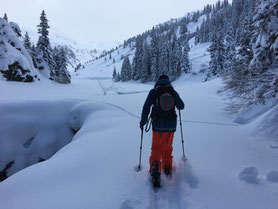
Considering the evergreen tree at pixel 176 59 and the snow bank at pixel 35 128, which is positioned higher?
the evergreen tree at pixel 176 59

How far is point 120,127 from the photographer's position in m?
6.70

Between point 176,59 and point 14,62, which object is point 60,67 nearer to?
point 14,62

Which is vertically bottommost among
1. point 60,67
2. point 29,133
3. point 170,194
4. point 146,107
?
point 29,133

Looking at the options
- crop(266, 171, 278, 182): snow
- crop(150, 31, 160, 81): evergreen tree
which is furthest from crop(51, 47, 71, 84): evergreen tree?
crop(266, 171, 278, 182): snow

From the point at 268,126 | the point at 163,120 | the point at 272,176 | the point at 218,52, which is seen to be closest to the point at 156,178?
the point at 163,120

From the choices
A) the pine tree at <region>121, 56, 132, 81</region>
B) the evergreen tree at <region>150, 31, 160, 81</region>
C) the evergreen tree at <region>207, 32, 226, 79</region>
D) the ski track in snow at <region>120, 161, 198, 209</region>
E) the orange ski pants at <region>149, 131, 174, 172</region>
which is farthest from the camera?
the pine tree at <region>121, 56, 132, 81</region>

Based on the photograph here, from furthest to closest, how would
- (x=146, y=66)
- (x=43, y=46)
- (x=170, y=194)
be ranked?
1. (x=146, y=66)
2. (x=43, y=46)
3. (x=170, y=194)

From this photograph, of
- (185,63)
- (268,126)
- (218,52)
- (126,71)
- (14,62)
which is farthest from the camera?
(126,71)

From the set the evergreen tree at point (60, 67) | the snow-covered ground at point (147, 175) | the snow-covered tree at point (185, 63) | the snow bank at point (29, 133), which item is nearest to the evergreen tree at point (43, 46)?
the evergreen tree at point (60, 67)

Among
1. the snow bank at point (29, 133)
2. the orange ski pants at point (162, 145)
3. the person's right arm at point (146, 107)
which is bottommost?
the snow bank at point (29, 133)

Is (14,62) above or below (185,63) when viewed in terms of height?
below

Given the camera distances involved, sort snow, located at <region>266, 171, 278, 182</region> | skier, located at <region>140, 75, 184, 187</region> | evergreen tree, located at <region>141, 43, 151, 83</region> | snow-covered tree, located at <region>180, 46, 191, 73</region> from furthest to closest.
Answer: evergreen tree, located at <region>141, 43, 151, 83</region> < snow-covered tree, located at <region>180, 46, 191, 73</region> < skier, located at <region>140, 75, 184, 187</region> < snow, located at <region>266, 171, 278, 182</region>

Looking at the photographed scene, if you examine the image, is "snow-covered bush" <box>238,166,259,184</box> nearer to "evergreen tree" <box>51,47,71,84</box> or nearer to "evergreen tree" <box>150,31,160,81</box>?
"evergreen tree" <box>51,47,71,84</box>

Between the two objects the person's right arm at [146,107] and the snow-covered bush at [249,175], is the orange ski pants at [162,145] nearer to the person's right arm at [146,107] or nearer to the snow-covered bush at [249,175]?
the person's right arm at [146,107]
